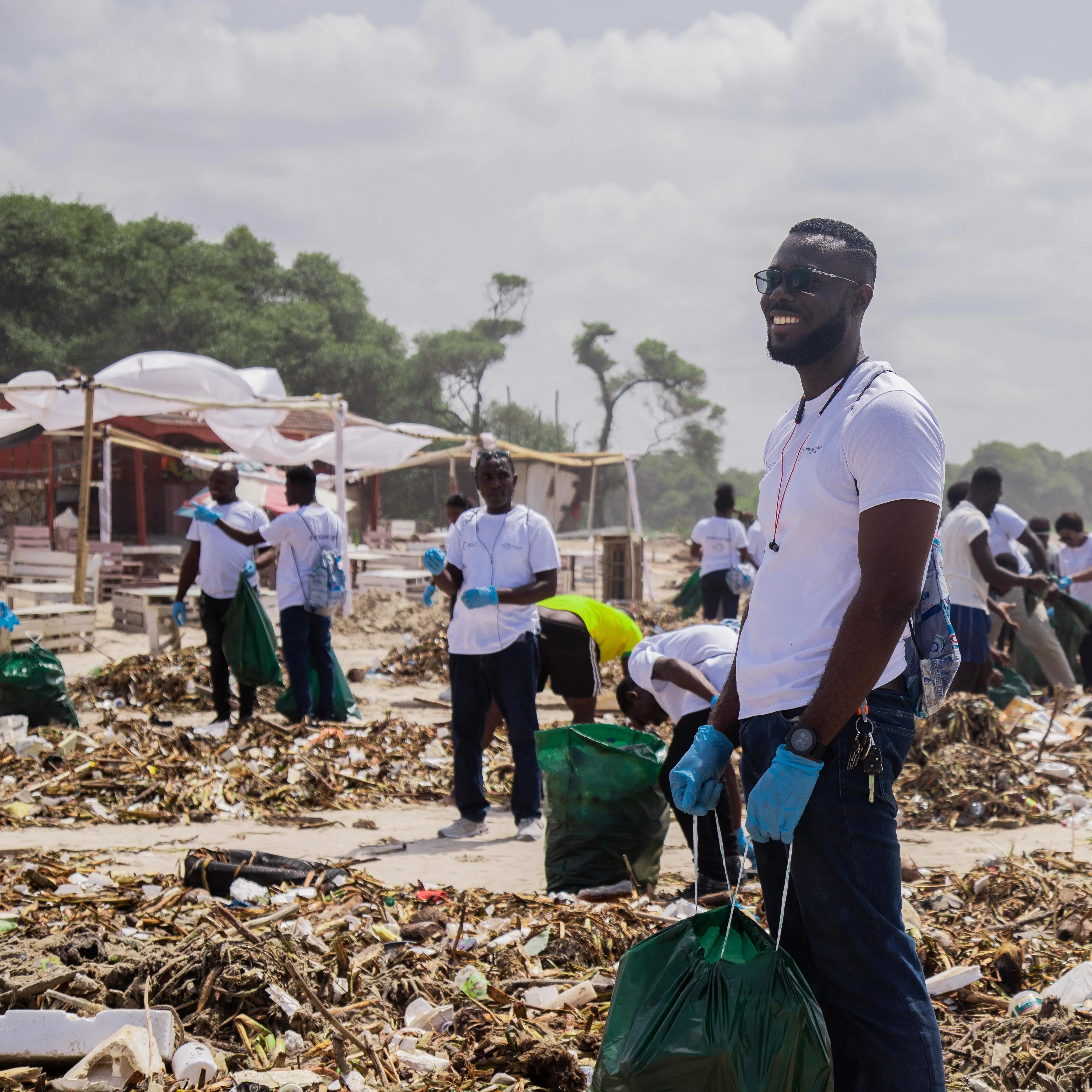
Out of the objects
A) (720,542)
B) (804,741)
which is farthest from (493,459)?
(720,542)

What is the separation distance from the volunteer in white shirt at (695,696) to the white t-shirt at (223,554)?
14.6 feet

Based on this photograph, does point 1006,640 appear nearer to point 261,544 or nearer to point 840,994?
point 261,544

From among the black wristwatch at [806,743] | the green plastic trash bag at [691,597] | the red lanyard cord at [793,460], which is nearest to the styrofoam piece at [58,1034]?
the black wristwatch at [806,743]

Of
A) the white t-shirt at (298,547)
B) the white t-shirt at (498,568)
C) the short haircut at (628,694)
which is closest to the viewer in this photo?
the short haircut at (628,694)

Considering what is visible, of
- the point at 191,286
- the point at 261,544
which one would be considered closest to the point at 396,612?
the point at 261,544

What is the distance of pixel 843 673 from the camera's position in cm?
208

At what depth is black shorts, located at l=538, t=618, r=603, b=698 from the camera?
6.95m

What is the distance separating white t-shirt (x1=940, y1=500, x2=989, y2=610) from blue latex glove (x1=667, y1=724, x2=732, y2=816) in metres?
6.00

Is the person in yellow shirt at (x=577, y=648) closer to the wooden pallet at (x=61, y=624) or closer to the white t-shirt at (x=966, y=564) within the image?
the white t-shirt at (x=966, y=564)

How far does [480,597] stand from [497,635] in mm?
258

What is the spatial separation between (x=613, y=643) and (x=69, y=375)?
32.7 feet

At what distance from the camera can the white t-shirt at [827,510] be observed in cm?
208

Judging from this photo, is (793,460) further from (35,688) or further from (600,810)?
(35,688)

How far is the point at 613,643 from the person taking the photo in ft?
23.7
